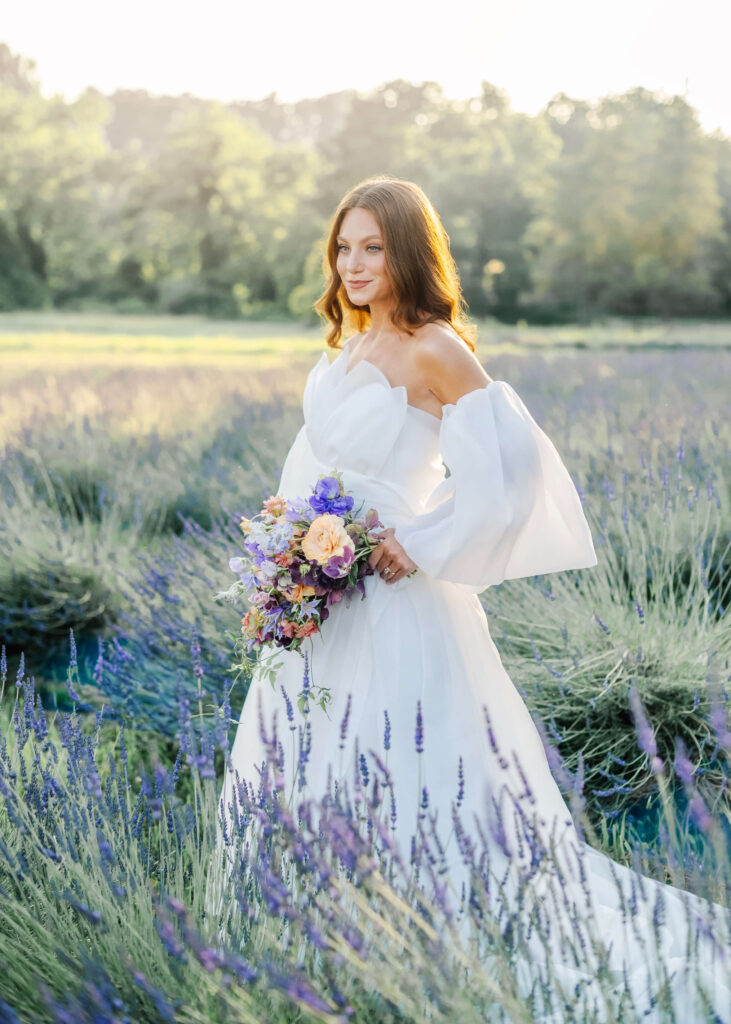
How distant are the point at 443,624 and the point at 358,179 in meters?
46.6

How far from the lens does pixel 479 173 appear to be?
4344 centimetres

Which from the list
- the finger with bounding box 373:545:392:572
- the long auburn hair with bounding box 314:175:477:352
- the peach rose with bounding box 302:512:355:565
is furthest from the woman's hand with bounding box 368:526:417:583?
the long auburn hair with bounding box 314:175:477:352

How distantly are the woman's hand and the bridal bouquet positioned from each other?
0.8 inches

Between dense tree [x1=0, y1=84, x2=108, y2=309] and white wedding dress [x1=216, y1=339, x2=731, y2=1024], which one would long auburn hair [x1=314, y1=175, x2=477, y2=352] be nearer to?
white wedding dress [x1=216, y1=339, x2=731, y2=1024]

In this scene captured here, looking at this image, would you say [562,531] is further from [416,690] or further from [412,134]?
[412,134]

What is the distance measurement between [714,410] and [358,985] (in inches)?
224

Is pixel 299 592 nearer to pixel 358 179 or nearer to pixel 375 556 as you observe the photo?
pixel 375 556

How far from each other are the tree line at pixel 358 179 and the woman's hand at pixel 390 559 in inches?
1287

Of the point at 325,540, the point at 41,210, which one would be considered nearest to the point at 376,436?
the point at 325,540

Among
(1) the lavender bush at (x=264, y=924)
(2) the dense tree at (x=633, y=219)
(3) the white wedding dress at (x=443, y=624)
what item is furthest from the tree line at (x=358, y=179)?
(1) the lavender bush at (x=264, y=924)

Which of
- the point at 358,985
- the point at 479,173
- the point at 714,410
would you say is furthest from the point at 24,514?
the point at 479,173

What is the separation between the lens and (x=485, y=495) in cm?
205

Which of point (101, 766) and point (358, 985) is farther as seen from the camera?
point (101, 766)

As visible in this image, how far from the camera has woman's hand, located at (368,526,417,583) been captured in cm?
213
